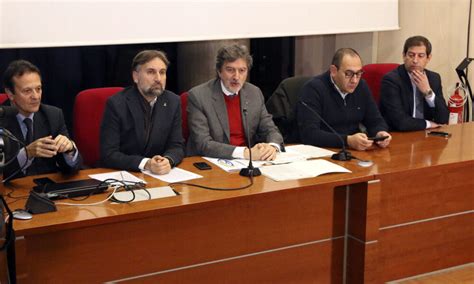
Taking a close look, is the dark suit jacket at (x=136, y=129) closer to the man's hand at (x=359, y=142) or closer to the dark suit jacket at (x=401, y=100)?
the man's hand at (x=359, y=142)

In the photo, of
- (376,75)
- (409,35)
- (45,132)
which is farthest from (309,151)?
(409,35)

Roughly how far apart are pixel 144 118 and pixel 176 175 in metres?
0.49

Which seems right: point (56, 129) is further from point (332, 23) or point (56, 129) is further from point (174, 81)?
point (332, 23)

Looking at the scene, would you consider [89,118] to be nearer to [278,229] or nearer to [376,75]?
[278,229]

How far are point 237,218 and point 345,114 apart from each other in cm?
131

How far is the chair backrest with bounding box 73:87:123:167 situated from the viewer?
3.46 m

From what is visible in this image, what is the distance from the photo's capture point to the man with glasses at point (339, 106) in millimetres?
3588

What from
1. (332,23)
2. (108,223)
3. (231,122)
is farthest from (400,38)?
(108,223)

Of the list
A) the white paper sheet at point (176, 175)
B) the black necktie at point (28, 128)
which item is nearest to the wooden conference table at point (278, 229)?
the white paper sheet at point (176, 175)

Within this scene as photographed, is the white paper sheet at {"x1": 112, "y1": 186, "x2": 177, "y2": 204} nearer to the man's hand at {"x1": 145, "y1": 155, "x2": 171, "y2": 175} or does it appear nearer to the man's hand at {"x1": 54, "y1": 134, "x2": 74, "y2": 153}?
the man's hand at {"x1": 145, "y1": 155, "x2": 171, "y2": 175}

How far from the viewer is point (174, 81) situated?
193 inches

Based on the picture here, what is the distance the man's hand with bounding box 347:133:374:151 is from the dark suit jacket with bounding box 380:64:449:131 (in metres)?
0.66

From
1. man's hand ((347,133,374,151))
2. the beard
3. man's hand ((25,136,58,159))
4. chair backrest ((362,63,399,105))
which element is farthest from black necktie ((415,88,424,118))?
man's hand ((25,136,58,159))

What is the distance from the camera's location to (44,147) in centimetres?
277
